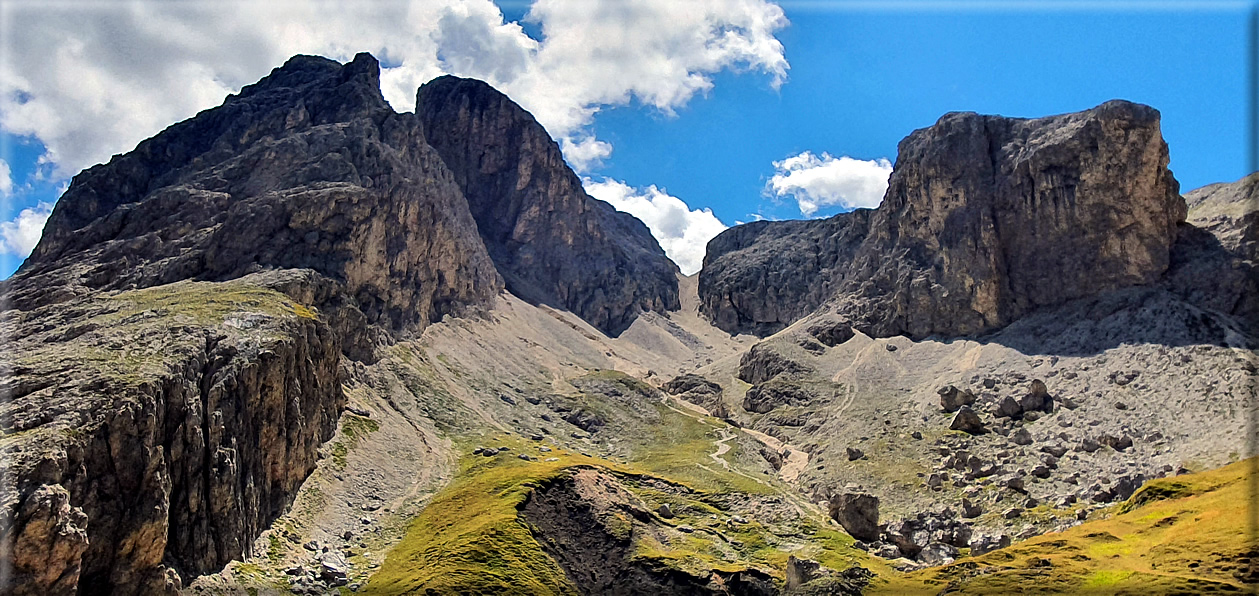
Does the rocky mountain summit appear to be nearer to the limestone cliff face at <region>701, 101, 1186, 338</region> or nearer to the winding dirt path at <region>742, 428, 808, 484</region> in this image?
the limestone cliff face at <region>701, 101, 1186, 338</region>

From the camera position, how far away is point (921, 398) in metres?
144

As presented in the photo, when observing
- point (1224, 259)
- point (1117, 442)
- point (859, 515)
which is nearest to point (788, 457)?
point (859, 515)

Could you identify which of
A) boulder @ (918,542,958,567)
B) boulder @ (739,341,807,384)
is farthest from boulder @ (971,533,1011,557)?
boulder @ (739,341,807,384)

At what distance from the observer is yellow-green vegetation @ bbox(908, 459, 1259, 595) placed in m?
52.5

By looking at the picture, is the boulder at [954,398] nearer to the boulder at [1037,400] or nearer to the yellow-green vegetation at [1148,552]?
the boulder at [1037,400]

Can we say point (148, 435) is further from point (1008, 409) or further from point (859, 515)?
point (1008, 409)

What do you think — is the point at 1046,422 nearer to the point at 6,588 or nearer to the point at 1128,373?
the point at 1128,373

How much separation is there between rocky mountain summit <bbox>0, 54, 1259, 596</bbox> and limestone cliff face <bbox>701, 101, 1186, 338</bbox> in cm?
60

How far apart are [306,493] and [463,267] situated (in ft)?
350

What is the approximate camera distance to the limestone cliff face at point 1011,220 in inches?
5763

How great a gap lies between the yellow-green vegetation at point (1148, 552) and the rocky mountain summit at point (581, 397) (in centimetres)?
47

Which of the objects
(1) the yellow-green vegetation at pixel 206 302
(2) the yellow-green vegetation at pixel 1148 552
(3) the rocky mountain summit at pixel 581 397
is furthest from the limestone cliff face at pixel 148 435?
(2) the yellow-green vegetation at pixel 1148 552

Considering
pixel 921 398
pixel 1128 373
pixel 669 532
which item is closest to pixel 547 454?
pixel 669 532

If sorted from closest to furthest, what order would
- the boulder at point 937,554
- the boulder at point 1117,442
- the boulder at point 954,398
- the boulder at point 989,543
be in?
the boulder at point 937,554
the boulder at point 989,543
the boulder at point 1117,442
the boulder at point 954,398
